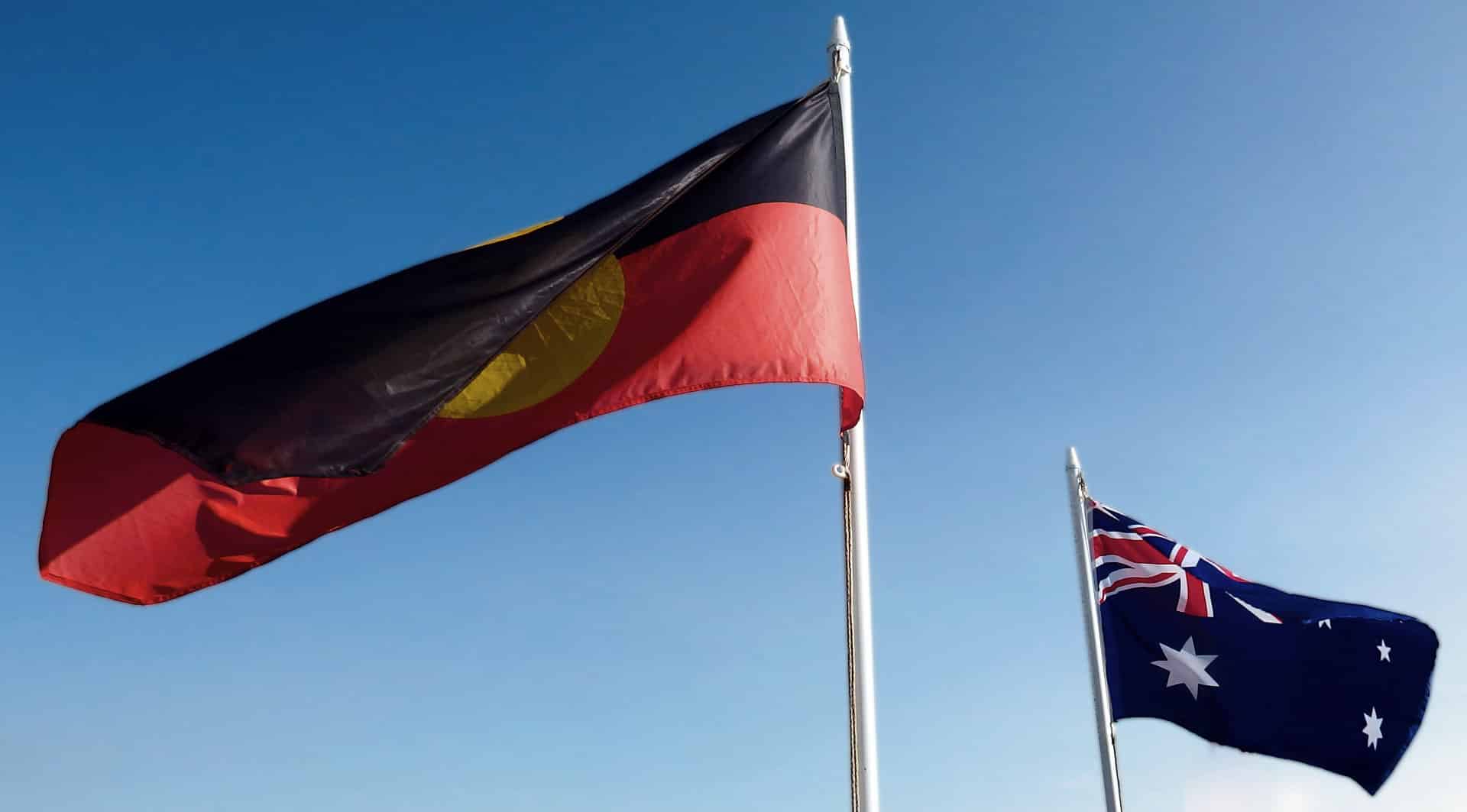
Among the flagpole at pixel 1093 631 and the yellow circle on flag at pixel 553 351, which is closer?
the yellow circle on flag at pixel 553 351

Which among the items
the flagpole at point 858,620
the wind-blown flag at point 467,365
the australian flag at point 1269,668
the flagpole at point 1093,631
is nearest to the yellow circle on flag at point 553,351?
the wind-blown flag at point 467,365

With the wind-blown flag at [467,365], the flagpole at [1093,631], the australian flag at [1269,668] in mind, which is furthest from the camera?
the australian flag at [1269,668]

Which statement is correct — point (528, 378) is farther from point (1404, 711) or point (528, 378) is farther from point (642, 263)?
point (1404, 711)

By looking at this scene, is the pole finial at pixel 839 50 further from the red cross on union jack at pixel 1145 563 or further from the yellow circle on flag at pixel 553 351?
the red cross on union jack at pixel 1145 563

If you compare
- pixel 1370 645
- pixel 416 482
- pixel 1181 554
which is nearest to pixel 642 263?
pixel 416 482

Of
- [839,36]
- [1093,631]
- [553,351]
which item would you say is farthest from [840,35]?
[1093,631]

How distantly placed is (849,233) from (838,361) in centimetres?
141

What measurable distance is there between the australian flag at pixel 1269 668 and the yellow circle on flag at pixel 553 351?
1130 cm

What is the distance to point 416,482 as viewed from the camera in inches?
326

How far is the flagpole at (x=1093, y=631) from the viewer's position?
15.0 meters

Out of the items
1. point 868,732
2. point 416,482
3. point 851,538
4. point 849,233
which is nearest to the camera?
point 868,732

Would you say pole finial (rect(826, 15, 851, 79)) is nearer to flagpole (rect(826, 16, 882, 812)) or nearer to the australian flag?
flagpole (rect(826, 16, 882, 812))

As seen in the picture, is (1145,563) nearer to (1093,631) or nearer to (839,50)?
(1093,631)

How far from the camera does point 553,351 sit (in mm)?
8336
